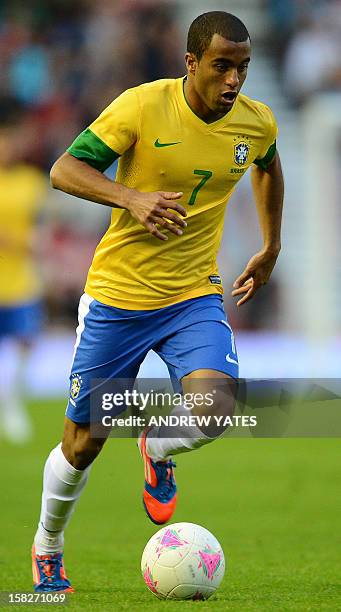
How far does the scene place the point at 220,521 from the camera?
7.74 meters

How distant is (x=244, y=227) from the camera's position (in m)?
15.8

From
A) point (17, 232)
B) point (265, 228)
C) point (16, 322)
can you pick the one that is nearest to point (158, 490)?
point (265, 228)

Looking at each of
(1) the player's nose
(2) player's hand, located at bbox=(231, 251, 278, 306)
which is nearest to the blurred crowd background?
(2) player's hand, located at bbox=(231, 251, 278, 306)

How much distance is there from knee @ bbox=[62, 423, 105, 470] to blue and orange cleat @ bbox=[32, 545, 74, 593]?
45cm

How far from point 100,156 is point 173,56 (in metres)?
11.1

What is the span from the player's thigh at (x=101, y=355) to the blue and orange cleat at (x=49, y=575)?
→ 65 centimetres

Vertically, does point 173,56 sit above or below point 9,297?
above

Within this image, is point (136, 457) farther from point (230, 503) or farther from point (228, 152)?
point (228, 152)

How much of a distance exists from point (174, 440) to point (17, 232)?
7.47 m

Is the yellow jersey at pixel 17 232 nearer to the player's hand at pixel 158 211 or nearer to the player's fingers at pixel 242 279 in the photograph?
the player's fingers at pixel 242 279

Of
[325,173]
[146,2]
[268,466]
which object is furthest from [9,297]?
[146,2]

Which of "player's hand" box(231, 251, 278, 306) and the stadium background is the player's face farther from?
the stadium background

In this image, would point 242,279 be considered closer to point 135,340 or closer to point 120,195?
point 135,340

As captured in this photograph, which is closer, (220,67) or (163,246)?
(220,67)
